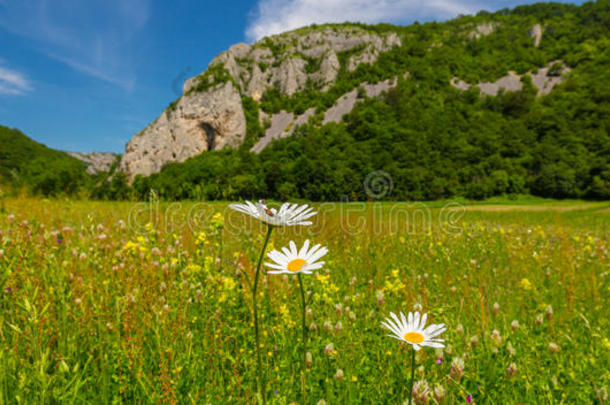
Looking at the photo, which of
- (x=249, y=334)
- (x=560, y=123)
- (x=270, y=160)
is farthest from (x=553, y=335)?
(x=560, y=123)

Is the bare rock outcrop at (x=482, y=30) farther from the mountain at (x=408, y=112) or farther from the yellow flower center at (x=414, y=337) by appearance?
the yellow flower center at (x=414, y=337)

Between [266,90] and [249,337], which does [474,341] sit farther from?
[266,90]

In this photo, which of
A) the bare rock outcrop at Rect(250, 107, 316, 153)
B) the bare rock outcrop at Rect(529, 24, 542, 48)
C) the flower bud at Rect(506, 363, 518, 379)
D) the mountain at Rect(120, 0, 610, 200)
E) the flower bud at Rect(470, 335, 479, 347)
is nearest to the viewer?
the flower bud at Rect(506, 363, 518, 379)

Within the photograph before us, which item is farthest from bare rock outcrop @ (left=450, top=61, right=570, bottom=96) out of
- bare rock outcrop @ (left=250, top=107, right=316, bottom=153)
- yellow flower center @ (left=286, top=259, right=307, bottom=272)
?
yellow flower center @ (left=286, top=259, right=307, bottom=272)

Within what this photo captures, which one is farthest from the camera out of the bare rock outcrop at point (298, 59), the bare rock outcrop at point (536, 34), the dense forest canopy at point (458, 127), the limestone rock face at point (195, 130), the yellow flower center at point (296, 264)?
the bare rock outcrop at point (298, 59)

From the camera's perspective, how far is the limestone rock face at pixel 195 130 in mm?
94438

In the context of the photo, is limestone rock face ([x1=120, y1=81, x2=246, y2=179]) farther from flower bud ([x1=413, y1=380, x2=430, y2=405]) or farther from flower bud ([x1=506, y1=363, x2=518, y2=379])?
flower bud ([x1=413, y1=380, x2=430, y2=405])

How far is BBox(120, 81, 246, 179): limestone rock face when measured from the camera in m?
94.4

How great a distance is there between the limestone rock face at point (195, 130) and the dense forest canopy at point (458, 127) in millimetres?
7300

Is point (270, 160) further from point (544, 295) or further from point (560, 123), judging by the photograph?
point (544, 295)

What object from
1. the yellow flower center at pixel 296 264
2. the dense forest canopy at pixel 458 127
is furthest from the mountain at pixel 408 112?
the yellow flower center at pixel 296 264

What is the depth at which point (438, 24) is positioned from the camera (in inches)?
4451

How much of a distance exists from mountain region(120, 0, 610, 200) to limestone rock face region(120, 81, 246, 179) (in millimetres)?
425

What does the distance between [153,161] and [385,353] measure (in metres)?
106
